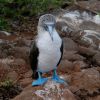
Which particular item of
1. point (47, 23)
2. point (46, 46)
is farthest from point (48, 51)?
point (47, 23)

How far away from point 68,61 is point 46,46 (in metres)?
2.84

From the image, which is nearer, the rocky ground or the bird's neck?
the bird's neck

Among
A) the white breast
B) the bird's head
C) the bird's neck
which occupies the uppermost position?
the bird's head

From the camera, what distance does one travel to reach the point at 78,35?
10.3m

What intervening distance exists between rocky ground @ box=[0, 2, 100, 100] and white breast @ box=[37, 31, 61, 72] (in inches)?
13.0

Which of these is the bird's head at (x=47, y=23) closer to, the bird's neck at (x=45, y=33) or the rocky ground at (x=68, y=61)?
the bird's neck at (x=45, y=33)

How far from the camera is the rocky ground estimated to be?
6469 millimetres

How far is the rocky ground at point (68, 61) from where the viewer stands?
6.47 m

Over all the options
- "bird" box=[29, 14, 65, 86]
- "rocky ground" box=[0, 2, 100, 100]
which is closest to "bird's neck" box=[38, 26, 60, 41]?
"bird" box=[29, 14, 65, 86]

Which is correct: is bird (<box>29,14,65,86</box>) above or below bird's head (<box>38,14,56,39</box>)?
below

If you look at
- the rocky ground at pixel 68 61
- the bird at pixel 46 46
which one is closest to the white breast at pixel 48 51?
the bird at pixel 46 46

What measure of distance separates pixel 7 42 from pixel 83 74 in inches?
115

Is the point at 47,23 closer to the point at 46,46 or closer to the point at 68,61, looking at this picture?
the point at 46,46

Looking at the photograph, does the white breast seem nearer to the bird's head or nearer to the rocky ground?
the bird's head
